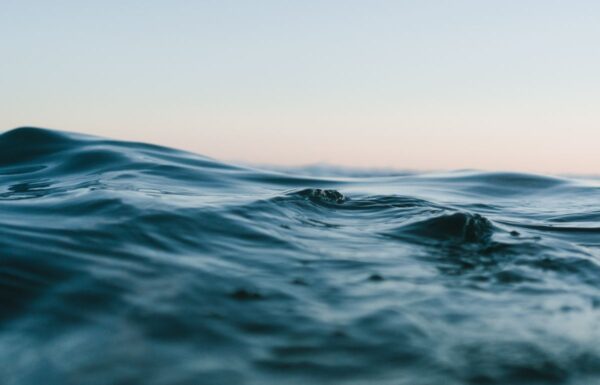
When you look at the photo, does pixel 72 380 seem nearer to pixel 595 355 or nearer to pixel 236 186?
pixel 595 355

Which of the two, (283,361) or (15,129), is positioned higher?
(15,129)

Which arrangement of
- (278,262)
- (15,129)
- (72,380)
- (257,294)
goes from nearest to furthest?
(72,380) < (257,294) < (278,262) < (15,129)

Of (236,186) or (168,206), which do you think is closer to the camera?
(168,206)

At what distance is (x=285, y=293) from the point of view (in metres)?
2.98

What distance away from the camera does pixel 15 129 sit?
33.2 feet

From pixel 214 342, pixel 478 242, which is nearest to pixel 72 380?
pixel 214 342

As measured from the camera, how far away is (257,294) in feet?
9.66

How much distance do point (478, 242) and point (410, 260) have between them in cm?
64

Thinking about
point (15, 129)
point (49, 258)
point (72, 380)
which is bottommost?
point (72, 380)

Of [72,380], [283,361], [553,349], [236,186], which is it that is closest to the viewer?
[72,380]

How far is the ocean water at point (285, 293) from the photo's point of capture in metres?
2.25

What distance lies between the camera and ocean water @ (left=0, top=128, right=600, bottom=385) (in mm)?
2254

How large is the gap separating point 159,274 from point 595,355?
2.00 m

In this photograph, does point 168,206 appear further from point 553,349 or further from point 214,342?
point 553,349
